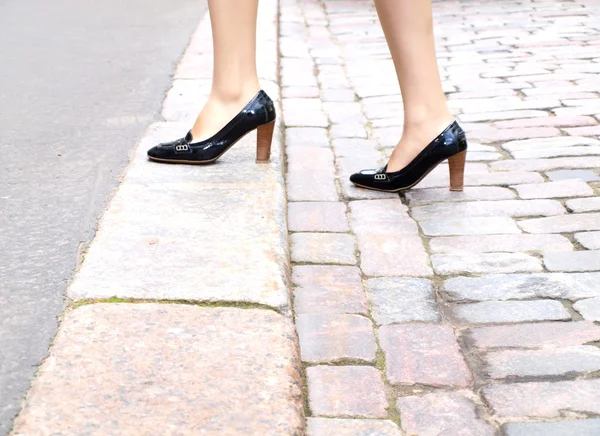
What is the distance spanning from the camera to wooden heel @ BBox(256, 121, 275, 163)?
298 cm

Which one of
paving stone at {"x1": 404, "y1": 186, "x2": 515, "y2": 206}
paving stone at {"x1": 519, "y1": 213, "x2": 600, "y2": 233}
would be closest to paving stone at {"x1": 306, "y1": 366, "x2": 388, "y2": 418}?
paving stone at {"x1": 519, "y1": 213, "x2": 600, "y2": 233}

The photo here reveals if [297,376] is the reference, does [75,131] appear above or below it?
below

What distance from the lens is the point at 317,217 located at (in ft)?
8.86

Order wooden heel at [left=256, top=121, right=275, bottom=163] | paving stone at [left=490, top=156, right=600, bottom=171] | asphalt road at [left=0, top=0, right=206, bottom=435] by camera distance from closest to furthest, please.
A: 1. asphalt road at [left=0, top=0, right=206, bottom=435]
2. wooden heel at [left=256, top=121, right=275, bottom=163]
3. paving stone at [left=490, top=156, right=600, bottom=171]

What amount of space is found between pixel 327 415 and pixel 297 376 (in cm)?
9

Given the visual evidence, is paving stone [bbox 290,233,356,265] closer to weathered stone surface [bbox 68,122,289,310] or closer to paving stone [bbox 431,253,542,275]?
weathered stone surface [bbox 68,122,289,310]

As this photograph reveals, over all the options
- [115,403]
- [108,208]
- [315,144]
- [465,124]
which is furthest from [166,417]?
[465,124]

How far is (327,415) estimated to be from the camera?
166 centimetres

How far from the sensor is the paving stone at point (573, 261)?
230 centimetres

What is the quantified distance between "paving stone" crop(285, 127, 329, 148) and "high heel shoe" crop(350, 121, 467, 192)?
0.54 metres

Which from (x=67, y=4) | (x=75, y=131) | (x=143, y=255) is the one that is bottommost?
(x=67, y=4)

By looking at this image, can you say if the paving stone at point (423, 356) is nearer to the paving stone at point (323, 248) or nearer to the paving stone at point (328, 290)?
the paving stone at point (328, 290)

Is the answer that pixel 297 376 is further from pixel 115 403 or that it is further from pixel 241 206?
pixel 241 206

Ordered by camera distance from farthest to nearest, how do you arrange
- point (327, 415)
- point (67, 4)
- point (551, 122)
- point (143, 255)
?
point (67, 4), point (551, 122), point (143, 255), point (327, 415)
